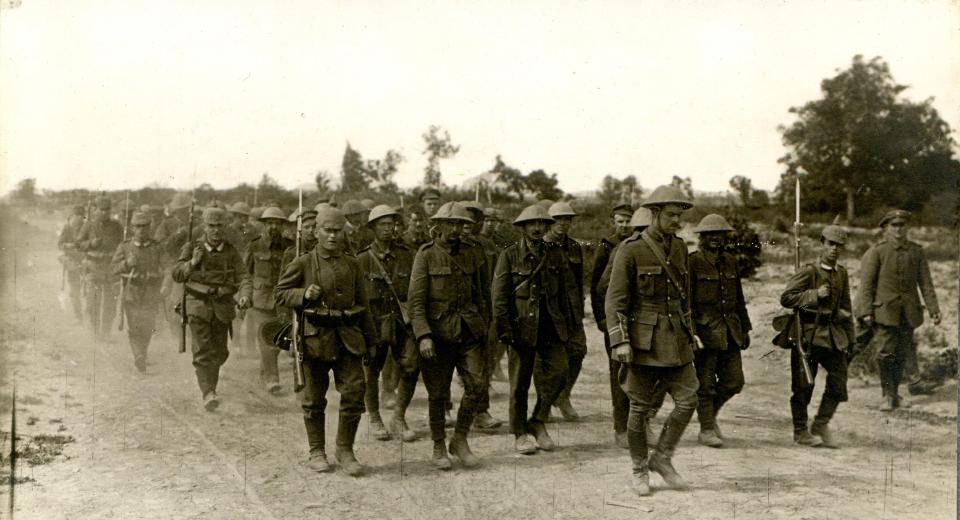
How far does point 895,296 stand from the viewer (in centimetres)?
946

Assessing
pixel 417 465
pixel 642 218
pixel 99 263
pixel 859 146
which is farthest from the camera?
pixel 859 146

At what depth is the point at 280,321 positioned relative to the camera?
28.2 ft

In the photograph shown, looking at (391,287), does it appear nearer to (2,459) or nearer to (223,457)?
(223,457)

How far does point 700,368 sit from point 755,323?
715 cm

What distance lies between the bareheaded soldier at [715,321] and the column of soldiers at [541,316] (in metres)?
0.02

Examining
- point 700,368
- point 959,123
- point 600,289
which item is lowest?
point 700,368

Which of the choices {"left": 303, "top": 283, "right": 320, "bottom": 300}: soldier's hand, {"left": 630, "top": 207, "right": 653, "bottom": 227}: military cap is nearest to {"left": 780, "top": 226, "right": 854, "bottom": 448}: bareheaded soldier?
{"left": 630, "top": 207, "right": 653, "bottom": 227}: military cap

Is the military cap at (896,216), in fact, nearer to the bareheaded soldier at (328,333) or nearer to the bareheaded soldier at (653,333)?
the bareheaded soldier at (653,333)

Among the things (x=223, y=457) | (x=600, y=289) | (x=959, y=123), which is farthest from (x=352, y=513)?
(x=959, y=123)

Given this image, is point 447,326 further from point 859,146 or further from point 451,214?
point 859,146

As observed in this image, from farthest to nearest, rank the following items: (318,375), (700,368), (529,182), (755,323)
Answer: (529,182)
(755,323)
(700,368)
(318,375)

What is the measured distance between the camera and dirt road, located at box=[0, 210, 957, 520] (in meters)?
5.86

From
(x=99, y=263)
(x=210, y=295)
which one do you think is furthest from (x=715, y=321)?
(x=99, y=263)

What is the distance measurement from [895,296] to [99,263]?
1205cm
